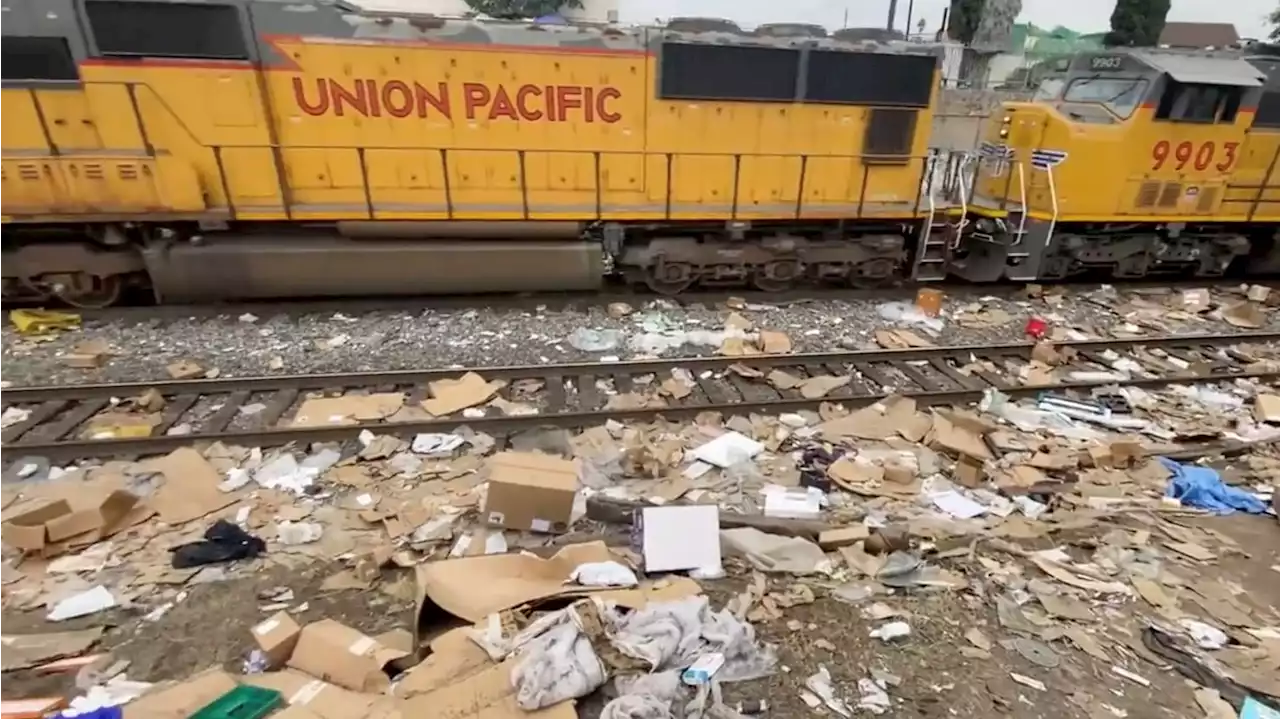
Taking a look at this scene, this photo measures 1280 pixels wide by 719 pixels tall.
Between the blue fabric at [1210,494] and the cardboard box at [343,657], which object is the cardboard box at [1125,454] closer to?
the blue fabric at [1210,494]

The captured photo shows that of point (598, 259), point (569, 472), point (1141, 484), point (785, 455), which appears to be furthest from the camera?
point (598, 259)

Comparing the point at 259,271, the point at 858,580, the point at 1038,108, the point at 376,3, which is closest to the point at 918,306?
the point at 1038,108

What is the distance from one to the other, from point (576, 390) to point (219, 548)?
2.98 metres

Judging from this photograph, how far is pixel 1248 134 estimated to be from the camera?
28.7 feet

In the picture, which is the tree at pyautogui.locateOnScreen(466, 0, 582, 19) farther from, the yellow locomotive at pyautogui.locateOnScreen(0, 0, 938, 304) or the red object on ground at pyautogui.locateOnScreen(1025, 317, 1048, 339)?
the red object on ground at pyautogui.locateOnScreen(1025, 317, 1048, 339)

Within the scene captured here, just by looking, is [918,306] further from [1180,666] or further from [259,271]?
[259,271]

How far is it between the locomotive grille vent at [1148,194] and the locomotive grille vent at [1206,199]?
2.39 feet

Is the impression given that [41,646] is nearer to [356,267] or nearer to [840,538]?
[840,538]

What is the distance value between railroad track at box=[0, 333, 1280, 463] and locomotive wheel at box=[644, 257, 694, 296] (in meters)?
1.99

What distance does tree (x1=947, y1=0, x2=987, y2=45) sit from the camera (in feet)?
96.5

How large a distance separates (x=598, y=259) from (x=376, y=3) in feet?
95.1

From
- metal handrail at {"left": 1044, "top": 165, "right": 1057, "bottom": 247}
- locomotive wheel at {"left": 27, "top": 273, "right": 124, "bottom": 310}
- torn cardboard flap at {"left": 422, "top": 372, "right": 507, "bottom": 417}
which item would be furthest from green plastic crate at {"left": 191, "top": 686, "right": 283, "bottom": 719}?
metal handrail at {"left": 1044, "top": 165, "right": 1057, "bottom": 247}

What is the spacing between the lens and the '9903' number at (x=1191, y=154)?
28.1 feet

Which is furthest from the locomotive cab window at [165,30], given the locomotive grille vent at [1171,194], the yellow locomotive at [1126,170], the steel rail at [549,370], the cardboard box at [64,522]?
the locomotive grille vent at [1171,194]
